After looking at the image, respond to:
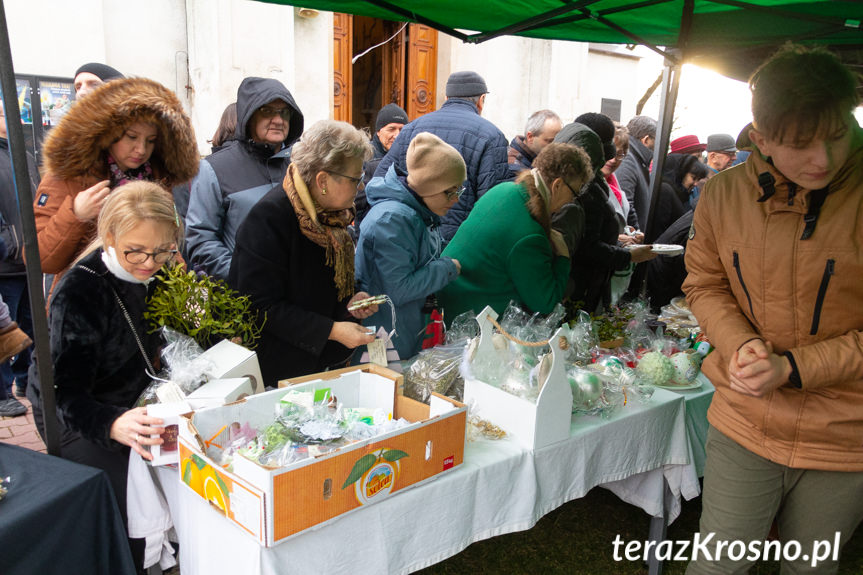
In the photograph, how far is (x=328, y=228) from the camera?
2.20 m

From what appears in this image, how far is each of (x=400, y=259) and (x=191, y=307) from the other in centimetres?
92

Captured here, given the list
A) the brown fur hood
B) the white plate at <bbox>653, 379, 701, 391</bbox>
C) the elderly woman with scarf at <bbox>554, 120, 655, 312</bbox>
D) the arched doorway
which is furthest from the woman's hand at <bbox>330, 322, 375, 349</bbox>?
the arched doorway

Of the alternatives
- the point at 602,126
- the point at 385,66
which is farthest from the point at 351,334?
the point at 385,66

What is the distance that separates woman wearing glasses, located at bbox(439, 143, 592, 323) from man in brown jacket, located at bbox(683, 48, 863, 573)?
A: 867 millimetres

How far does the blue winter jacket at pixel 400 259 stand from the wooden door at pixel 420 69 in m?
5.57

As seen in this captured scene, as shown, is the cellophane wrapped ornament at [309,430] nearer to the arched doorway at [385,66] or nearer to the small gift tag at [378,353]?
the small gift tag at [378,353]

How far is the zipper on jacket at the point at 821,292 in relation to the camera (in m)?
1.54

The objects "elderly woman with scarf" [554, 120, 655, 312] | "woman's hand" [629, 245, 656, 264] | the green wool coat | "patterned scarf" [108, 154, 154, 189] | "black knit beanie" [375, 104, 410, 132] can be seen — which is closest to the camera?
"patterned scarf" [108, 154, 154, 189]

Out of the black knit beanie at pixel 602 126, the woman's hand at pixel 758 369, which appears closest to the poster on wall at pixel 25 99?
the black knit beanie at pixel 602 126

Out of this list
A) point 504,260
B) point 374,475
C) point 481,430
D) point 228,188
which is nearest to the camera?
point 374,475

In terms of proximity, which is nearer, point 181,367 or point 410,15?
point 181,367

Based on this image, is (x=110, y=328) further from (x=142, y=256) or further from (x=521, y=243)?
(x=521, y=243)

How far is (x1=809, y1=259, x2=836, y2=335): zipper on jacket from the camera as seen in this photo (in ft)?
5.07

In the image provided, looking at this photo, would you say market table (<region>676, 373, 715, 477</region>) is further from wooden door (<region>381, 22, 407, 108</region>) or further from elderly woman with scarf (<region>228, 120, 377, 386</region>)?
wooden door (<region>381, 22, 407, 108</region>)
